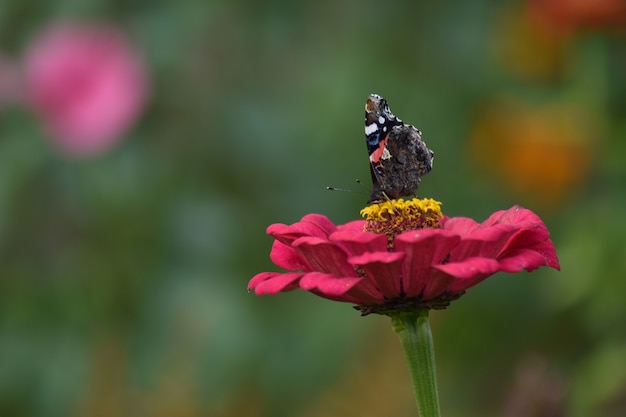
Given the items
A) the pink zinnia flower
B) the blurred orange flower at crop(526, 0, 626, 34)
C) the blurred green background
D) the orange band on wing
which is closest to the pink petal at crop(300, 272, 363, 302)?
the pink zinnia flower

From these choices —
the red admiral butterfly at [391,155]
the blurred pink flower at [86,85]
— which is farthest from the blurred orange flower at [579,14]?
the red admiral butterfly at [391,155]

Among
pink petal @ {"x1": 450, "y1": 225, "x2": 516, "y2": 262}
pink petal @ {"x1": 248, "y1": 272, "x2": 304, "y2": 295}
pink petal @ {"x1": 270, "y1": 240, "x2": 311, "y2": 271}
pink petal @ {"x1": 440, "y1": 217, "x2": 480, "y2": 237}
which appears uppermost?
pink petal @ {"x1": 440, "y1": 217, "x2": 480, "y2": 237}

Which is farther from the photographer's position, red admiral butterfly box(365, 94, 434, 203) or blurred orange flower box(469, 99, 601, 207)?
blurred orange flower box(469, 99, 601, 207)

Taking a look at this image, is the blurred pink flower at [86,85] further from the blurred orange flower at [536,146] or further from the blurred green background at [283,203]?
the blurred orange flower at [536,146]

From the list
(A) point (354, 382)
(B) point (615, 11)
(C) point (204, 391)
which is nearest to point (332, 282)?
(A) point (354, 382)

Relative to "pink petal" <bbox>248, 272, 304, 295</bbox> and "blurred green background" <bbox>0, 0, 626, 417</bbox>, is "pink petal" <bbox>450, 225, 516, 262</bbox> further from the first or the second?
"blurred green background" <bbox>0, 0, 626, 417</bbox>
